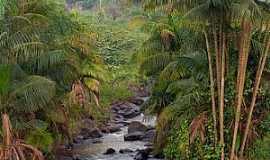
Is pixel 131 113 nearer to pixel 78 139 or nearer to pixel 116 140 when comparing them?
pixel 116 140

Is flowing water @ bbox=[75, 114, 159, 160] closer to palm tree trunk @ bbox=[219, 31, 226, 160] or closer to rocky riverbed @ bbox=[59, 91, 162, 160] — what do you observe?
rocky riverbed @ bbox=[59, 91, 162, 160]

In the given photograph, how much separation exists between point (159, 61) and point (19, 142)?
814 cm

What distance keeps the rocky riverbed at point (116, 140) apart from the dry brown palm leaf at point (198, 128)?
514cm

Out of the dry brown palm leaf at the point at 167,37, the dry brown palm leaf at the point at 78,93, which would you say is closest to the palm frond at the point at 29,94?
the dry brown palm leaf at the point at 78,93

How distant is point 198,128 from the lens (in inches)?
622

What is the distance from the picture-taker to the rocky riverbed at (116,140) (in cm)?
2255

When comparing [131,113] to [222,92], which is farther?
[131,113]

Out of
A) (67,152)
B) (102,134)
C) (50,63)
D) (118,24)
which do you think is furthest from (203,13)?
(118,24)

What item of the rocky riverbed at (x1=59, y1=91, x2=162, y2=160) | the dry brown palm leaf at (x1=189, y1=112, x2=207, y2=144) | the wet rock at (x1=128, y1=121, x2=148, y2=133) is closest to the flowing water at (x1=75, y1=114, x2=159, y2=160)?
the rocky riverbed at (x1=59, y1=91, x2=162, y2=160)

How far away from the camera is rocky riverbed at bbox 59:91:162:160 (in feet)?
74.0

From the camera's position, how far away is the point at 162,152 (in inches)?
802

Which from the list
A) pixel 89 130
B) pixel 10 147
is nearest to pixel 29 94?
pixel 10 147

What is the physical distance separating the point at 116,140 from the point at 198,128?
11371mm

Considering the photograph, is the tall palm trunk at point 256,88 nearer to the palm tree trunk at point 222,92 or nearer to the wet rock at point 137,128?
the palm tree trunk at point 222,92
